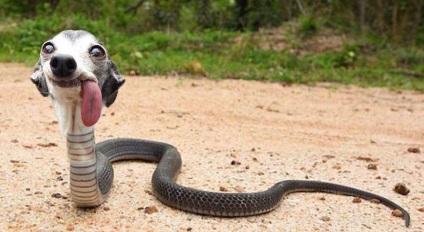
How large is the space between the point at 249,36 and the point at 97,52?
9.64 metres

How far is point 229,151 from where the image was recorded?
190 inches

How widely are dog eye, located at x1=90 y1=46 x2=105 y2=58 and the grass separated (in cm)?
602

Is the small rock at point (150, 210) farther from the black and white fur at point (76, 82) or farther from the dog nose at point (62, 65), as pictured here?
the dog nose at point (62, 65)

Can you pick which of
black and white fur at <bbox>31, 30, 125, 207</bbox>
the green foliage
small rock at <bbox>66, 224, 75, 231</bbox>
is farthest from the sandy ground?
the green foliage

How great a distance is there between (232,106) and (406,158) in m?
2.45

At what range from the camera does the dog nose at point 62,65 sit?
7.60 feet

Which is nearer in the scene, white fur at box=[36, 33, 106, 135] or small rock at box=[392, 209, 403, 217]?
white fur at box=[36, 33, 106, 135]

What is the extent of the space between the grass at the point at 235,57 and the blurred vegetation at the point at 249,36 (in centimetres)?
2

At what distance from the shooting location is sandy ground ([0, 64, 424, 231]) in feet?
10.4

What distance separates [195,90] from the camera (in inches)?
294

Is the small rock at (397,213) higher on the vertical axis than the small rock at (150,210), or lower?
lower

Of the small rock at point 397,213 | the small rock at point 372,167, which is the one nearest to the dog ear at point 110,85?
the small rock at point 397,213

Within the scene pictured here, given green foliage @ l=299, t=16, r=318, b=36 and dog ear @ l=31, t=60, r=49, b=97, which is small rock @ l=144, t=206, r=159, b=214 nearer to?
dog ear @ l=31, t=60, r=49, b=97

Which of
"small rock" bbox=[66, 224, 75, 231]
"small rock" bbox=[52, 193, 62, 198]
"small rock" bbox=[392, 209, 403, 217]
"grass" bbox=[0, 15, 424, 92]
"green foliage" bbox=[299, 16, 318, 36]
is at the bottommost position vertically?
"grass" bbox=[0, 15, 424, 92]
